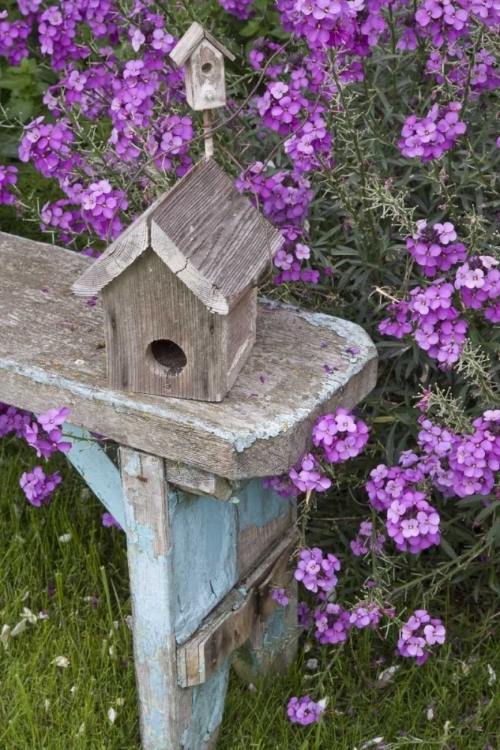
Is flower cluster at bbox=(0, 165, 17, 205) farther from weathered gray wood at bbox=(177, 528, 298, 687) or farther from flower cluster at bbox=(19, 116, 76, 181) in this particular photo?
weathered gray wood at bbox=(177, 528, 298, 687)

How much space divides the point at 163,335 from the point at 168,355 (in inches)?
5.4

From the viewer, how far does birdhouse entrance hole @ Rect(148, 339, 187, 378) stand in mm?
2080

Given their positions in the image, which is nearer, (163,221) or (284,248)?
(163,221)

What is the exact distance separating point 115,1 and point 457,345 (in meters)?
1.37

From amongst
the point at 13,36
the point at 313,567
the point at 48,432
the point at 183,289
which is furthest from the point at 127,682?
the point at 13,36

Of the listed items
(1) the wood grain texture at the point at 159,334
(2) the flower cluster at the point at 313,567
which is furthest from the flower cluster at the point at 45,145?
(2) the flower cluster at the point at 313,567

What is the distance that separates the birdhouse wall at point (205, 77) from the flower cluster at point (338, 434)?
27.1 inches

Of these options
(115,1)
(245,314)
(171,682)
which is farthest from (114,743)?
(115,1)

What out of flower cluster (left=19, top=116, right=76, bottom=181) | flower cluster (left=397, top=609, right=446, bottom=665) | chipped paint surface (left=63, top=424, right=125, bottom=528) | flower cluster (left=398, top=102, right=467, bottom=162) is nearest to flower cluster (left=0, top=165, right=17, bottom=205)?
flower cluster (left=19, top=116, right=76, bottom=181)

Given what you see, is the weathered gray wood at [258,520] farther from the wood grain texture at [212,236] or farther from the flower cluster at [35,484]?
the wood grain texture at [212,236]

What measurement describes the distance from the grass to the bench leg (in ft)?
0.42

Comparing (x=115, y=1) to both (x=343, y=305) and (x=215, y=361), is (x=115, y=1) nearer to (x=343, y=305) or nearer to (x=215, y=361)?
(x=343, y=305)

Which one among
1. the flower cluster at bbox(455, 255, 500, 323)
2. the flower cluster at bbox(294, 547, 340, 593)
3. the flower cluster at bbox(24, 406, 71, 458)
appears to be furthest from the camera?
the flower cluster at bbox(294, 547, 340, 593)

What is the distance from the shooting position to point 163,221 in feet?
6.19
